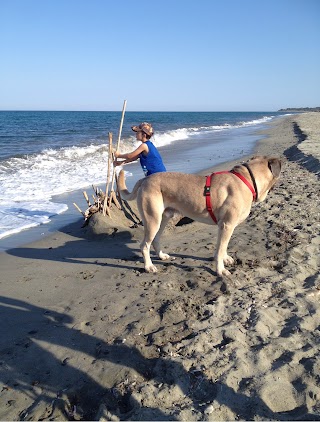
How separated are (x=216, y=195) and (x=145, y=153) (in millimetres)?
1815

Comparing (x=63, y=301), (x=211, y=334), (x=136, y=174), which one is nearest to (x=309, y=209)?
(x=211, y=334)

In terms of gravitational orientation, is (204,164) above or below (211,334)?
below

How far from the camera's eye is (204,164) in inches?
592

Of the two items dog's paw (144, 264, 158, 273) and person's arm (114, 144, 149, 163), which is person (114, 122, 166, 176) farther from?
dog's paw (144, 264, 158, 273)

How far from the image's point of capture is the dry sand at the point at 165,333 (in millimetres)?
2686

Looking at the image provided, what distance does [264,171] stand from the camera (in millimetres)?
4883

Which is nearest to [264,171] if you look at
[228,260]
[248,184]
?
[248,184]

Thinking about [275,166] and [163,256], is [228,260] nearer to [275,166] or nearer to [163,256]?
[163,256]

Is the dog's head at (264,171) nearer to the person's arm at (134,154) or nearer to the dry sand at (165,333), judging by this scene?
the dry sand at (165,333)

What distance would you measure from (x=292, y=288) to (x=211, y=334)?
4.68 ft

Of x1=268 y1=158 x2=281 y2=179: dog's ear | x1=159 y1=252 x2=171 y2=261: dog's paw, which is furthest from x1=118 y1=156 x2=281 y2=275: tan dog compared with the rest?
x1=159 y1=252 x2=171 y2=261: dog's paw

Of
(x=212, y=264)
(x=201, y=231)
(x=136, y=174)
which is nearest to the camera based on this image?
(x=212, y=264)

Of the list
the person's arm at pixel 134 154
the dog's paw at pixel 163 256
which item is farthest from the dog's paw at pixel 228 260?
the person's arm at pixel 134 154

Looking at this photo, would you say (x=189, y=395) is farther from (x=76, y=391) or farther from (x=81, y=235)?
(x=81, y=235)
